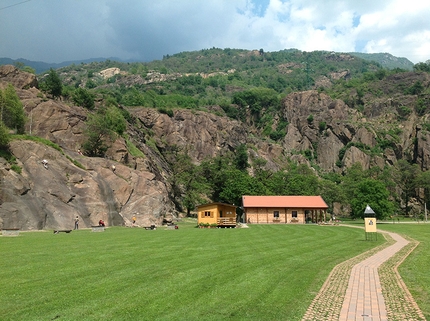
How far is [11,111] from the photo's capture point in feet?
173

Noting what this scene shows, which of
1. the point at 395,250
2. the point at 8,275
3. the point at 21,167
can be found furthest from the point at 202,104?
the point at 8,275

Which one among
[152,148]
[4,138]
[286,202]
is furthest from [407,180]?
[4,138]

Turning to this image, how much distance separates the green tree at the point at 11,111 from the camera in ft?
173

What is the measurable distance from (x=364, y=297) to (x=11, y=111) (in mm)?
55627

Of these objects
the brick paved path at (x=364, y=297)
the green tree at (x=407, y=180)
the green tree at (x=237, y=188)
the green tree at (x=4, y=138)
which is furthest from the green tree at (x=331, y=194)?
the brick paved path at (x=364, y=297)

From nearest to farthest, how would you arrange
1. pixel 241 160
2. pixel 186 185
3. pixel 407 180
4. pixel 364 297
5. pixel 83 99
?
pixel 364 297, pixel 83 99, pixel 186 185, pixel 241 160, pixel 407 180

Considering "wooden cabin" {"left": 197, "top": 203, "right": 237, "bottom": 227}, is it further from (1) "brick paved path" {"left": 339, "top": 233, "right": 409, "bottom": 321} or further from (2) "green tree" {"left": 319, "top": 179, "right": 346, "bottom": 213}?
(2) "green tree" {"left": 319, "top": 179, "right": 346, "bottom": 213}

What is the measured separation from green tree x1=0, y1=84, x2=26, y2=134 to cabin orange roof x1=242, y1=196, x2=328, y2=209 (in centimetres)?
4032

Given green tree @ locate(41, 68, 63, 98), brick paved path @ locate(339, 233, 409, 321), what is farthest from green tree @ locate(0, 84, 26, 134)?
brick paved path @ locate(339, 233, 409, 321)

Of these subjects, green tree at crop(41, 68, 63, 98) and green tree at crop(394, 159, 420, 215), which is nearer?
green tree at crop(41, 68, 63, 98)

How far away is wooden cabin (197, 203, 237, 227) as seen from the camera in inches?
2062

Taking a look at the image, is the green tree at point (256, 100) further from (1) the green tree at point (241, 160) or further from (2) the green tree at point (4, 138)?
(2) the green tree at point (4, 138)

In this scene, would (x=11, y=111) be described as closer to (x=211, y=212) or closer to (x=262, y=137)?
(x=211, y=212)

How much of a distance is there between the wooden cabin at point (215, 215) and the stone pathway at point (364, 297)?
35.5m
